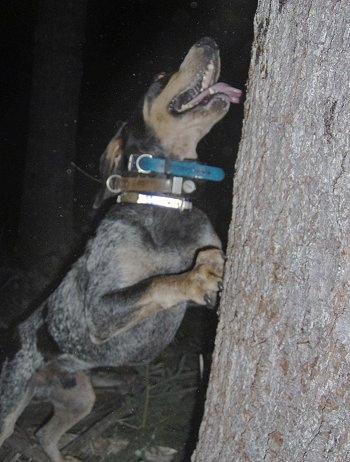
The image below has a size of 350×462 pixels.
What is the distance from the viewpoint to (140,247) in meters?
3.57

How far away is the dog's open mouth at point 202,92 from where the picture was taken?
11.8 feet

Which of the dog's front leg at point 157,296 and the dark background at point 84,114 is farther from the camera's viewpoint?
the dark background at point 84,114

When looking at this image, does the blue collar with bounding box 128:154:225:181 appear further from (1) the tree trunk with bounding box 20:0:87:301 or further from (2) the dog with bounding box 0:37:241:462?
(1) the tree trunk with bounding box 20:0:87:301

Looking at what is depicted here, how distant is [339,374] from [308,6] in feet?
3.83

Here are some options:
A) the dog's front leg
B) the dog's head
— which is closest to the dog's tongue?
the dog's head

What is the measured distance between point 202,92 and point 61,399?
100 inches

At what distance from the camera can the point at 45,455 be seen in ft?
14.9

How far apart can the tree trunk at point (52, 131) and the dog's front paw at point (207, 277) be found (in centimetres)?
416

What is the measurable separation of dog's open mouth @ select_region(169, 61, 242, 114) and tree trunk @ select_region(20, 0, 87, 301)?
3.73 m

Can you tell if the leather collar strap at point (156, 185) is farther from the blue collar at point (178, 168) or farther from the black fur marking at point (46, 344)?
the black fur marking at point (46, 344)

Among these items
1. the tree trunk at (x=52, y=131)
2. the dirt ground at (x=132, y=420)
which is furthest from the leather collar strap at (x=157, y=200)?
the tree trunk at (x=52, y=131)

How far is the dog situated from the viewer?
352 centimetres

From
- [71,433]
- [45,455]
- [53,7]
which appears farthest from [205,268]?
[53,7]

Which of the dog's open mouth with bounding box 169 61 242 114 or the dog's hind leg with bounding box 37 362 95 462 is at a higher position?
the dog's open mouth with bounding box 169 61 242 114
